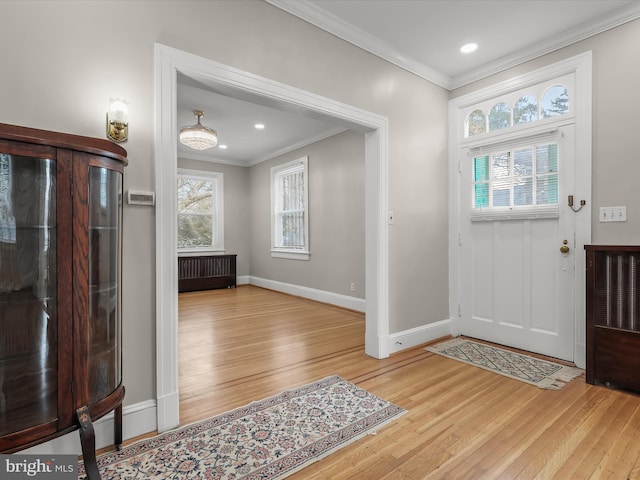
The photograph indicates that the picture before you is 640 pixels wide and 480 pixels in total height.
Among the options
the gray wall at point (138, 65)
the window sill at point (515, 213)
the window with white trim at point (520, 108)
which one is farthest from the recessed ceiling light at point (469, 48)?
the window sill at point (515, 213)

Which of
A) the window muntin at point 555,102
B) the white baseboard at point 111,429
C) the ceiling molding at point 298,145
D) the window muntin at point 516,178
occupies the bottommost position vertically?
the white baseboard at point 111,429

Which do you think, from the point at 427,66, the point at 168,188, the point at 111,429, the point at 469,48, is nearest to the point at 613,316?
the point at 469,48

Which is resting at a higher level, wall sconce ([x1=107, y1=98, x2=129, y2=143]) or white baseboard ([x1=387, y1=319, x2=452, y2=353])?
wall sconce ([x1=107, y1=98, x2=129, y2=143])

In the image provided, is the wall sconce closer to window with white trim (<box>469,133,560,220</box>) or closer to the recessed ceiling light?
the recessed ceiling light

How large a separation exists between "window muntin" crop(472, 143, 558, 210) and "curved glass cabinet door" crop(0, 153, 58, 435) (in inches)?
139

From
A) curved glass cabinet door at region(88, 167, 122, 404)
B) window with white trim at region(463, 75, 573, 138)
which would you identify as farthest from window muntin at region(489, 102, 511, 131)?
curved glass cabinet door at region(88, 167, 122, 404)

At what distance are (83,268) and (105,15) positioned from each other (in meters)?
1.39

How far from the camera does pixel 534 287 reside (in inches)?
125

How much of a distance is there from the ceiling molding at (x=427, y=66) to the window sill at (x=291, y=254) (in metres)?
3.47

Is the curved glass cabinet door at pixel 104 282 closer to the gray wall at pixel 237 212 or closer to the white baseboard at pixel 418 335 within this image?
the white baseboard at pixel 418 335

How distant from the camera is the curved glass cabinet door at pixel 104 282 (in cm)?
145

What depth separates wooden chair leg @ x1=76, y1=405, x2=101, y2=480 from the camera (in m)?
1.31

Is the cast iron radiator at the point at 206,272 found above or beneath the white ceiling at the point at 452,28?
beneath

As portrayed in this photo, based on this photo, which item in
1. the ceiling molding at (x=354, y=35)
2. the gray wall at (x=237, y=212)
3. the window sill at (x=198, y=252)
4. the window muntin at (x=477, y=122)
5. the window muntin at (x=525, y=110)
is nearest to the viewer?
the ceiling molding at (x=354, y=35)
